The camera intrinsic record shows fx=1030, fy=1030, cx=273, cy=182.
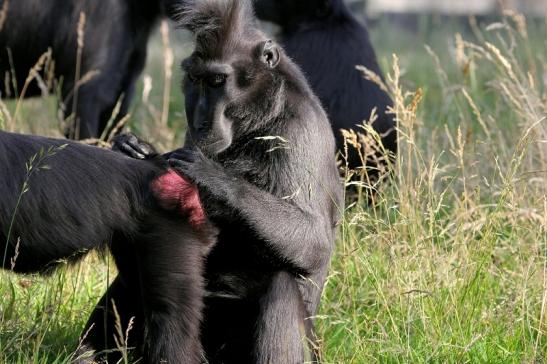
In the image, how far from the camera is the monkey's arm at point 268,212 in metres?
4.23

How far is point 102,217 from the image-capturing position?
13.1 ft

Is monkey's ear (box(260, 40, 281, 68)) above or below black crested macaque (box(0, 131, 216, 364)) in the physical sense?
above

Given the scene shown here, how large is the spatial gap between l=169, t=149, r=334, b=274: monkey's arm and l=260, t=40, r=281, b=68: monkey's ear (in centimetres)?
61

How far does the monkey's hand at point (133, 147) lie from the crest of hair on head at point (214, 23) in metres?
0.49

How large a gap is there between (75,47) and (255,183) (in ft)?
11.4

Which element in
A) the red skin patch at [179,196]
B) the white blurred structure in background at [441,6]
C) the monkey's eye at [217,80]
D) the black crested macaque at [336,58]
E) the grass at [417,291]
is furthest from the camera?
the white blurred structure in background at [441,6]

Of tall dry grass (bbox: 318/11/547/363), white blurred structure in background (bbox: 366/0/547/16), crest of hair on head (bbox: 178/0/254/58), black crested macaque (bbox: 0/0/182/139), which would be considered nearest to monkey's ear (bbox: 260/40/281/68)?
crest of hair on head (bbox: 178/0/254/58)

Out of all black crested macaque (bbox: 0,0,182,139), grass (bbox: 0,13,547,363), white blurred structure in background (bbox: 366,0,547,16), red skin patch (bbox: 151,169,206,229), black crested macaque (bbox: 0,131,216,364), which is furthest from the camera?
white blurred structure in background (bbox: 366,0,547,16)

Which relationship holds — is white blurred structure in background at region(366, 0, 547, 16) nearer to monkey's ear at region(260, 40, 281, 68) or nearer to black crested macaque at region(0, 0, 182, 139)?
black crested macaque at region(0, 0, 182, 139)

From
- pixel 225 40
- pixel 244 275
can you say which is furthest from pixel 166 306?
pixel 225 40

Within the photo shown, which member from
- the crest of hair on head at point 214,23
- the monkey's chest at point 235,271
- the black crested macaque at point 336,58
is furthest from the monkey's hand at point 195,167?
the black crested macaque at point 336,58

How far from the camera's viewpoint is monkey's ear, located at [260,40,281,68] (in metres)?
4.63

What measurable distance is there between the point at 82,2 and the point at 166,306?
410cm

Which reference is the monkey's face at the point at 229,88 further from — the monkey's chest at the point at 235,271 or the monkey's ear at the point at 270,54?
the monkey's chest at the point at 235,271
